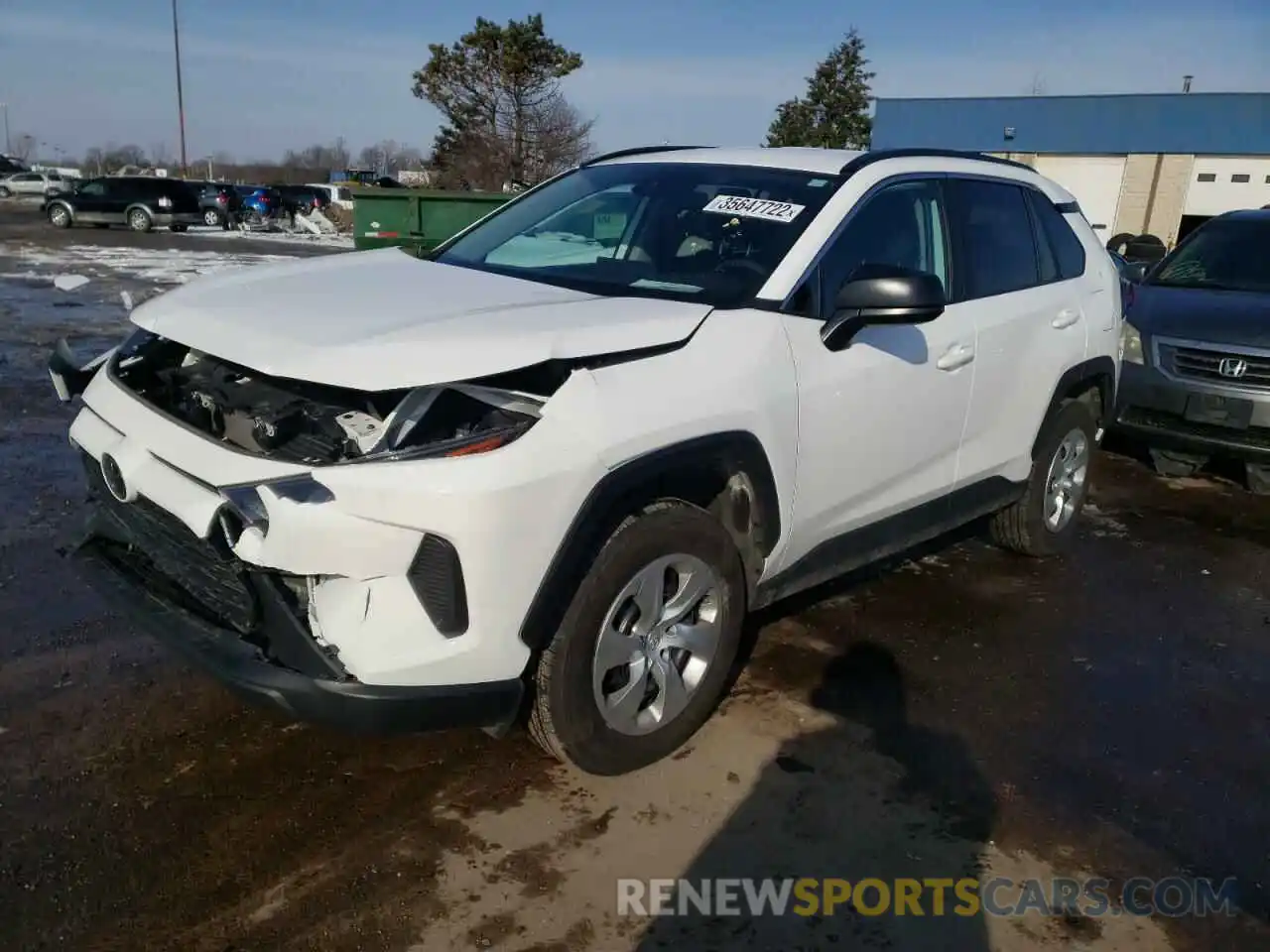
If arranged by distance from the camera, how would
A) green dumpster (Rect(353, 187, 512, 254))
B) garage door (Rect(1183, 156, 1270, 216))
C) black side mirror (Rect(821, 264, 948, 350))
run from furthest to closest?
garage door (Rect(1183, 156, 1270, 216)), green dumpster (Rect(353, 187, 512, 254)), black side mirror (Rect(821, 264, 948, 350))

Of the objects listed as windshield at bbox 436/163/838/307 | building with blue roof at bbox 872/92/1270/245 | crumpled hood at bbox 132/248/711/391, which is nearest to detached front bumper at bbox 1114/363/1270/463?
windshield at bbox 436/163/838/307

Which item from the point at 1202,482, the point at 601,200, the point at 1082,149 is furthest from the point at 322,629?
the point at 1082,149

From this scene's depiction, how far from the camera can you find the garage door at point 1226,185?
2941 centimetres

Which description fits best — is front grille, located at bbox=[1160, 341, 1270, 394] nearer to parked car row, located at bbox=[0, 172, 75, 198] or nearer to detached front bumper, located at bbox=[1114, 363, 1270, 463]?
detached front bumper, located at bbox=[1114, 363, 1270, 463]

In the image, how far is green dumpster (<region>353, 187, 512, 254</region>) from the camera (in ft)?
41.0

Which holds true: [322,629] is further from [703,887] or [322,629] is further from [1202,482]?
[1202,482]

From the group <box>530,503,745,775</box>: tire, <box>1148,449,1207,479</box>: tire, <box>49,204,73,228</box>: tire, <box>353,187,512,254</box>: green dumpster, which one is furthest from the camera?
<box>49,204,73,228</box>: tire

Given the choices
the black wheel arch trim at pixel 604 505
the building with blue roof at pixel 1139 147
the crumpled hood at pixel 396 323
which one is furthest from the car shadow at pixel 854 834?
the building with blue roof at pixel 1139 147

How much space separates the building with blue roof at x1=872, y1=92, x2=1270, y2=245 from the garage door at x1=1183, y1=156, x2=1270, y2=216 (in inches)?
1.2

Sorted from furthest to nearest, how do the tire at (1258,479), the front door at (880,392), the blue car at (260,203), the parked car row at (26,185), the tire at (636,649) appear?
the parked car row at (26,185), the blue car at (260,203), the tire at (1258,479), the front door at (880,392), the tire at (636,649)

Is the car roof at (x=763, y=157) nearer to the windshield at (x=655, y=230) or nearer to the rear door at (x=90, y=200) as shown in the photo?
the windshield at (x=655, y=230)

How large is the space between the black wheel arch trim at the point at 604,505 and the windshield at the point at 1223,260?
5.76 m

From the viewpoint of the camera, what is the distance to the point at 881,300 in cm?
307

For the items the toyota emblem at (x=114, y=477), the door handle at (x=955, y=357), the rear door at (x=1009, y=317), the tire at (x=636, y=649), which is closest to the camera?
the tire at (x=636, y=649)
